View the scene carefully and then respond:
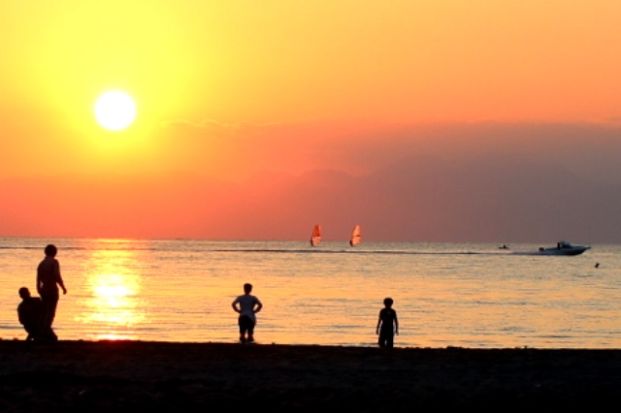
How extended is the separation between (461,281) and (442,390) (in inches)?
3679

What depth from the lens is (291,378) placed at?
59.0ft

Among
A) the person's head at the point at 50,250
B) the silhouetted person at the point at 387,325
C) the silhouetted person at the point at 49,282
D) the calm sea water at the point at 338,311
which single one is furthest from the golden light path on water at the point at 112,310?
the person's head at the point at 50,250

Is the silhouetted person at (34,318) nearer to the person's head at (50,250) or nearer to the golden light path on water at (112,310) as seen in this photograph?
the person's head at (50,250)

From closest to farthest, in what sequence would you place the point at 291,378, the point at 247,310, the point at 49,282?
the point at 291,378 < the point at 49,282 < the point at 247,310

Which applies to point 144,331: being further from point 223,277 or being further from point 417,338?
point 223,277

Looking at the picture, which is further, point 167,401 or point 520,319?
point 520,319

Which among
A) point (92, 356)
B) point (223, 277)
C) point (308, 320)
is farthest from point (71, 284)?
point (92, 356)

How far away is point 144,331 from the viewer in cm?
4825

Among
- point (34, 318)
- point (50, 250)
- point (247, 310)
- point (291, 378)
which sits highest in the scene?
point (50, 250)

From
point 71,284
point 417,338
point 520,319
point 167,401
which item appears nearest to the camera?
point 167,401

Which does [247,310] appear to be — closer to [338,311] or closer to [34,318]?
[34,318]

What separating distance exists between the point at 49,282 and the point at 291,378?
799 cm

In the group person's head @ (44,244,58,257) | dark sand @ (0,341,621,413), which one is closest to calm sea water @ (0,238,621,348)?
person's head @ (44,244,58,257)

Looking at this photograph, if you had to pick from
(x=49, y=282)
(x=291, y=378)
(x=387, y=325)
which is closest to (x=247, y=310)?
→ (x=387, y=325)
